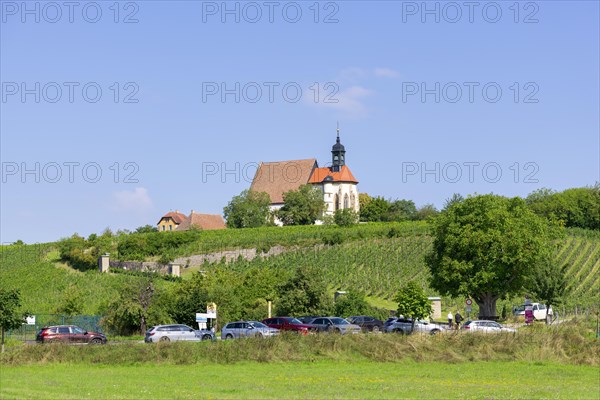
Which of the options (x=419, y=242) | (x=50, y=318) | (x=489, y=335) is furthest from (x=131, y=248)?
(x=489, y=335)

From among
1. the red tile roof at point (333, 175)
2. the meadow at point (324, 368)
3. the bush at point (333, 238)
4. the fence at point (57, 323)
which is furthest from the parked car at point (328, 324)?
the red tile roof at point (333, 175)

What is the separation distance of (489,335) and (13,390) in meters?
21.1

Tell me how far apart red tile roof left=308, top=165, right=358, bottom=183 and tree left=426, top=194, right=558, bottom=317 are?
10559cm

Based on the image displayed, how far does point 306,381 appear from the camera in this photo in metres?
28.0

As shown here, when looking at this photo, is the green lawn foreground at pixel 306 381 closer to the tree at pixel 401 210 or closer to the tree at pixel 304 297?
the tree at pixel 304 297

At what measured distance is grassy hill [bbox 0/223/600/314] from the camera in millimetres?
82562

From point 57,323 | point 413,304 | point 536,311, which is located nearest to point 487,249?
point 536,311

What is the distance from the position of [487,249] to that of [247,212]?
87.3m

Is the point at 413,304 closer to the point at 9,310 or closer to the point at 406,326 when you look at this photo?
the point at 406,326

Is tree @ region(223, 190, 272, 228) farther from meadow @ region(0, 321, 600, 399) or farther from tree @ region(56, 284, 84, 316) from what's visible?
meadow @ region(0, 321, 600, 399)

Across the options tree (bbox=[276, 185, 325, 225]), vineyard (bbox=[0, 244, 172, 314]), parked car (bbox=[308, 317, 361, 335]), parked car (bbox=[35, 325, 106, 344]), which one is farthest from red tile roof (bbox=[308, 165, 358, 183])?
parked car (bbox=[35, 325, 106, 344])

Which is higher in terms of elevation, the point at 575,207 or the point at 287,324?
the point at 575,207

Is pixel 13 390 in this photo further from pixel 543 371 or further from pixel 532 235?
pixel 532 235

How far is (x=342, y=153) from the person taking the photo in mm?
175250
